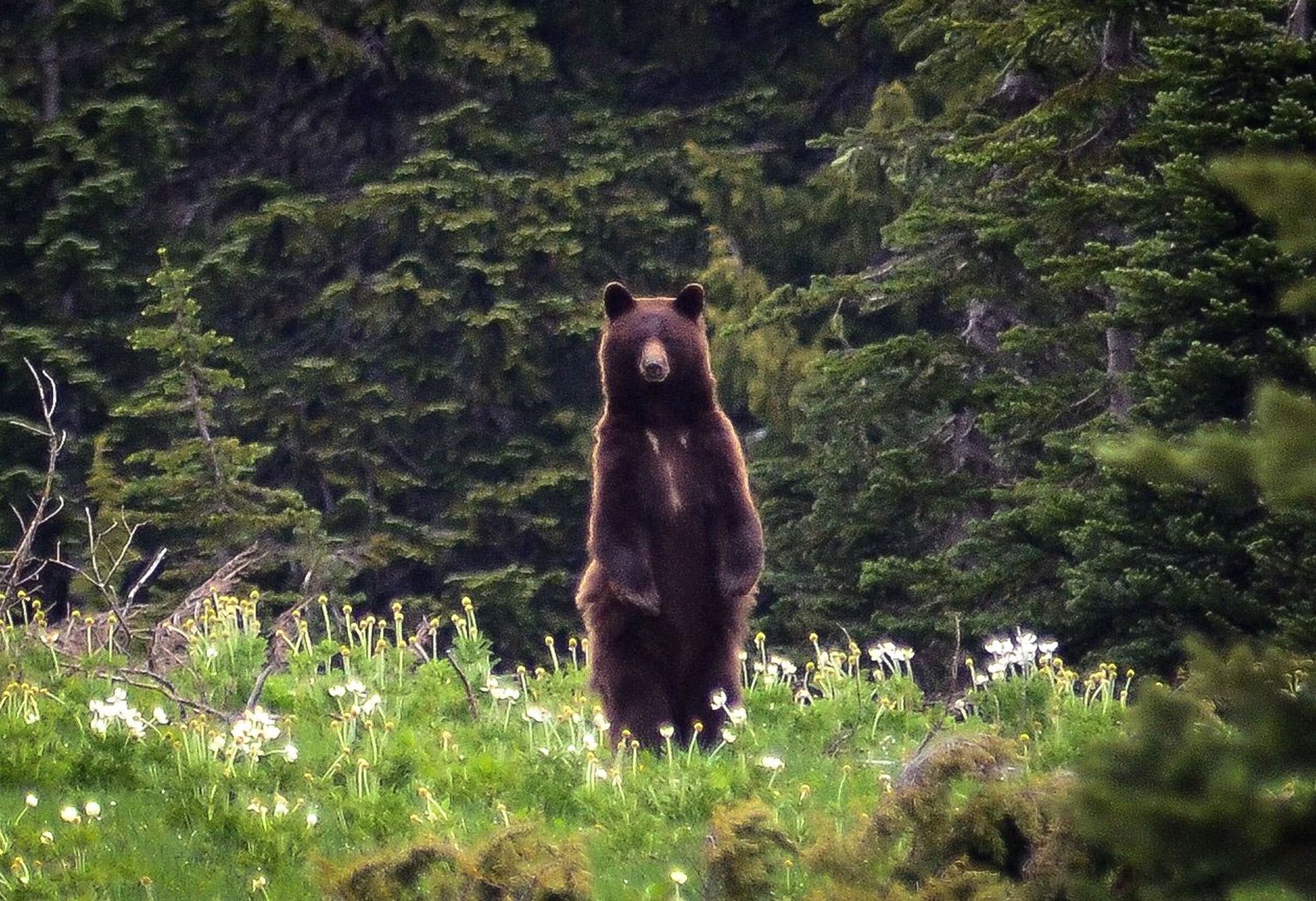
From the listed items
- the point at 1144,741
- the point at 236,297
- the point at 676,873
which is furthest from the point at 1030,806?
the point at 236,297

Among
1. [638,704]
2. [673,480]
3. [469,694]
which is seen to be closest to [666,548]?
[673,480]

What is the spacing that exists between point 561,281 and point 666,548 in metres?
11.8

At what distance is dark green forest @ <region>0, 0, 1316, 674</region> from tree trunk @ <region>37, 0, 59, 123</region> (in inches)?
1.8

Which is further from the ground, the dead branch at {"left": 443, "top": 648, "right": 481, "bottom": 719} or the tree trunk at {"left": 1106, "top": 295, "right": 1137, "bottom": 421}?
the tree trunk at {"left": 1106, "top": 295, "right": 1137, "bottom": 421}

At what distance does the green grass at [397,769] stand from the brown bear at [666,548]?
24 cm

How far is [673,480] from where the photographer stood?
703 cm

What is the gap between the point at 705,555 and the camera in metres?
7.01

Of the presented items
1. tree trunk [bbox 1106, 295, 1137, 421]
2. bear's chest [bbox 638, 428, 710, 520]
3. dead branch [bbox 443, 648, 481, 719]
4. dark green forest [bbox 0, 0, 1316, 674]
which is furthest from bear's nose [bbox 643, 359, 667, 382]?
tree trunk [bbox 1106, 295, 1137, 421]

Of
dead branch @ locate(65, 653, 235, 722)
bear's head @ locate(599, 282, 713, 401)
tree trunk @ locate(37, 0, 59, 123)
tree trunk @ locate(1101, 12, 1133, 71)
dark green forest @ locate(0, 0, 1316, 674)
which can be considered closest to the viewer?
dead branch @ locate(65, 653, 235, 722)

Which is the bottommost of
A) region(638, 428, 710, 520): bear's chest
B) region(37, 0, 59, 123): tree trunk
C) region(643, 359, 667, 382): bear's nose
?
region(638, 428, 710, 520): bear's chest

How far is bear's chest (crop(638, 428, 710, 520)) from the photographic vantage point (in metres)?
6.99

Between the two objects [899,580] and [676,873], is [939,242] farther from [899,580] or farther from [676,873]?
[676,873]

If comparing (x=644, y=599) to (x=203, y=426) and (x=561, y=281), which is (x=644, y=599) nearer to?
(x=203, y=426)

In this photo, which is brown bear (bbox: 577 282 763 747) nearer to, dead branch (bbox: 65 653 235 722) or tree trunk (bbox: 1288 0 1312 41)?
dead branch (bbox: 65 653 235 722)
